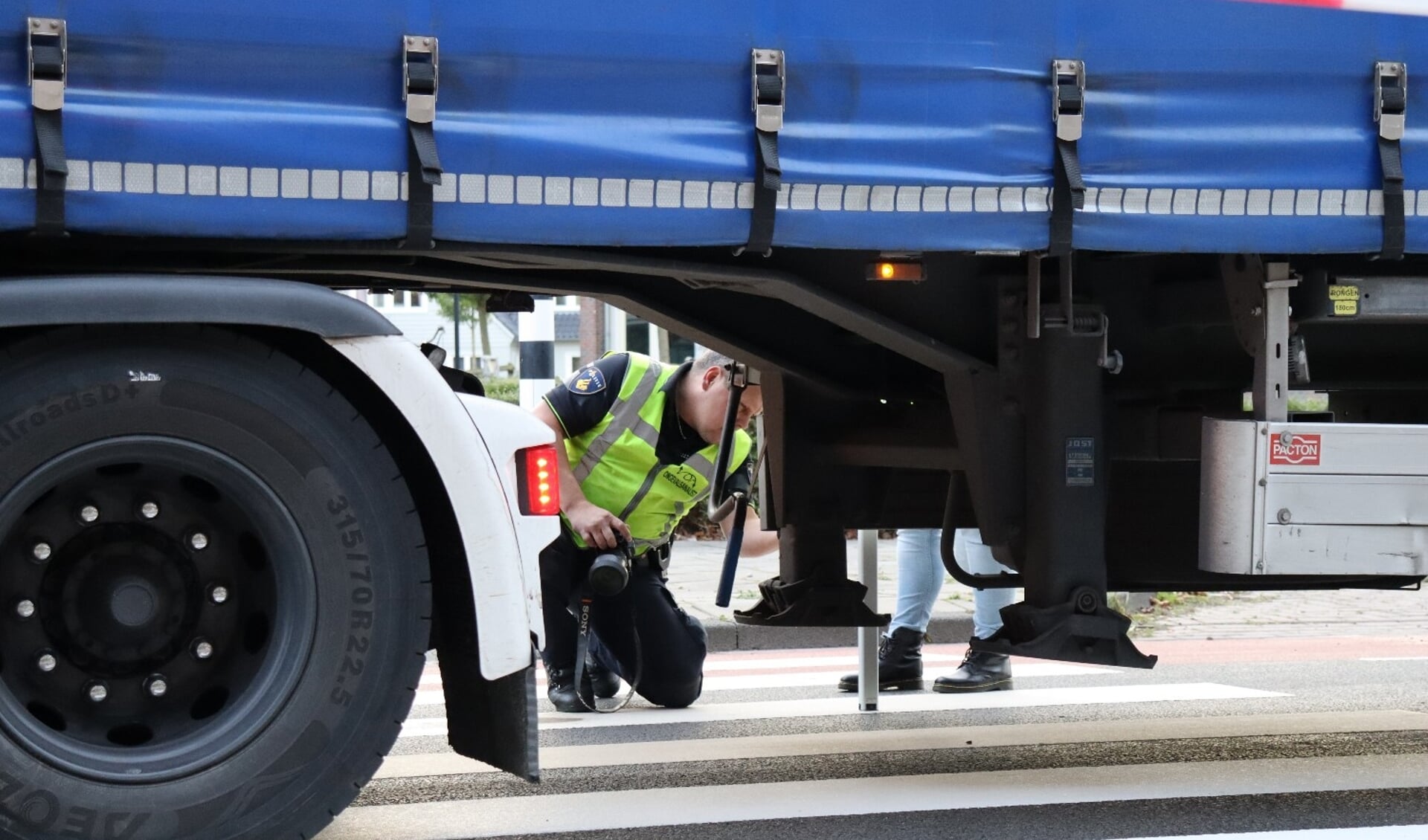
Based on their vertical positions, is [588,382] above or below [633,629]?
above

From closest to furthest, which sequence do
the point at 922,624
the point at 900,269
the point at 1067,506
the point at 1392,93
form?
the point at 1392,93
the point at 900,269
the point at 1067,506
the point at 922,624

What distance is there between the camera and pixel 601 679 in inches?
255

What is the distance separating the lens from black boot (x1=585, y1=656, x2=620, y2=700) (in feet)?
21.2

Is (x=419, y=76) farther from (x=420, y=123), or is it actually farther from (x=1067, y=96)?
(x=1067, y=96)

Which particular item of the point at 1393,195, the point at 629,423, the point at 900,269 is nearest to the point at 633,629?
the point at 629,423

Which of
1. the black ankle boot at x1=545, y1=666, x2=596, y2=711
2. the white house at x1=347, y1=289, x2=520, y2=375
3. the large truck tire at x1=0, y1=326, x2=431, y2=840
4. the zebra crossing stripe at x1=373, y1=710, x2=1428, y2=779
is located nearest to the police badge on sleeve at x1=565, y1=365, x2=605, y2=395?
the black ankle boot at x1=545, y1=666, x2=596, y2=711

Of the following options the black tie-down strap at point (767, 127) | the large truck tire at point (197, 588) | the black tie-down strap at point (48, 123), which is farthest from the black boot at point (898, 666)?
the black tie-down strap at point (48, 123)

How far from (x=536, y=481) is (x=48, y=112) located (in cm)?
122

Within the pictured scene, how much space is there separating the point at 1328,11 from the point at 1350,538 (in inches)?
52.4

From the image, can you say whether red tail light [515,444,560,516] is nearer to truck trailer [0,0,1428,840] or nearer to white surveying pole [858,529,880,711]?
truck trailer [0,0,1428,840]

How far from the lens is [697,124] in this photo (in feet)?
12.3

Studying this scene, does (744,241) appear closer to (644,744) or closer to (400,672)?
(400,672)

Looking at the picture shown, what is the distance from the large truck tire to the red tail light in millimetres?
239

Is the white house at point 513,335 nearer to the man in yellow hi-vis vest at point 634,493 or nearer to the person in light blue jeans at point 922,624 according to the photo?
the person in light blue jeans at point 922,624
